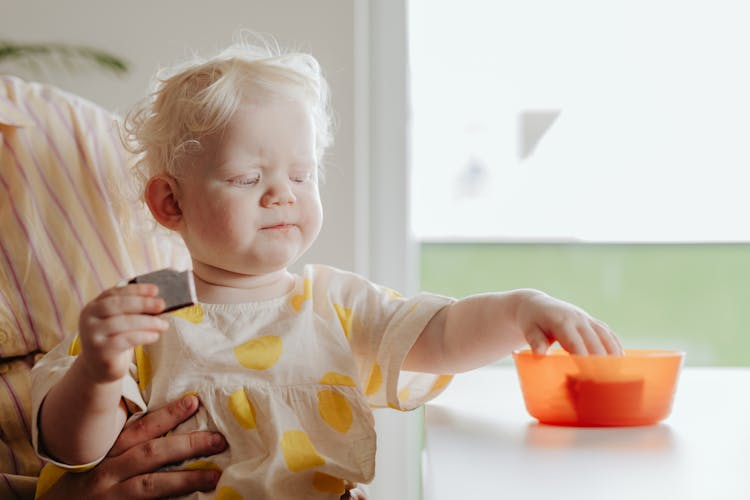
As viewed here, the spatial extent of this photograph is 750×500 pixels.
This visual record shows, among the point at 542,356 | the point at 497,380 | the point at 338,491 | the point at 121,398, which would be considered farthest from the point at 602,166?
the point at 121,398

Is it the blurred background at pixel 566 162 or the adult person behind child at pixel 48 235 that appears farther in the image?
the blurred background at pixel 566 162

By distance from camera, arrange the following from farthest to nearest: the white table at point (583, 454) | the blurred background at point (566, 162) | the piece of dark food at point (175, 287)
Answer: the blurred background at point (566, 162) → the piece of dark food at point (175, 287) → the white table at point (583, 454)

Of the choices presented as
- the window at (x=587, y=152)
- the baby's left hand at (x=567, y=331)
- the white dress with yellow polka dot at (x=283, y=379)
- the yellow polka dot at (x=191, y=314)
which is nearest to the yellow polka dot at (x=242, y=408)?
the white dress with yellow polka dot at (x=283, y=379)

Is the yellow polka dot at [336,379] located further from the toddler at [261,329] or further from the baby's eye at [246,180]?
the baby's eye at [246,180]

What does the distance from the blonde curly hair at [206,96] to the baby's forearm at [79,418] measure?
277 millimetres

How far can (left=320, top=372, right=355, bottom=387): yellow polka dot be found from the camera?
103 centimetres

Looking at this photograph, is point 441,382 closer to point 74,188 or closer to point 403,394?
point 403,394

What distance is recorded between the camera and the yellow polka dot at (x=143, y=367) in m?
1.03

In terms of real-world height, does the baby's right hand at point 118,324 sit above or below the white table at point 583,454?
above

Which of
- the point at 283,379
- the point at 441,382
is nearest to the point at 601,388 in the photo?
the point at 441,382

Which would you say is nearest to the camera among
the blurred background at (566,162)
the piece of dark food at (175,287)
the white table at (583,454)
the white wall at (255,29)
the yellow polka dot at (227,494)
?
the white table at (583,454)

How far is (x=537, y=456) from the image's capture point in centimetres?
81

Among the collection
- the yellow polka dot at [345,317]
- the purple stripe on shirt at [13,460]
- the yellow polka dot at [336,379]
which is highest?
the yellow polka dot at [345,317]

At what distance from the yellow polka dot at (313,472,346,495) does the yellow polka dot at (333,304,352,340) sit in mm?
169
